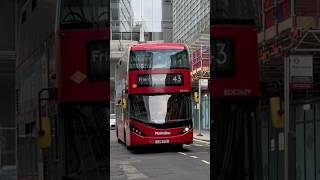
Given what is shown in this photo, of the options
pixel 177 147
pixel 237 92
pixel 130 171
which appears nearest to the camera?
pixel 237 92

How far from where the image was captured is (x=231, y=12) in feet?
12.3

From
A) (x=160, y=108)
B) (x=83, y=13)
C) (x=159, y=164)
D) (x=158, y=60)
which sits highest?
(x=158, y=60)

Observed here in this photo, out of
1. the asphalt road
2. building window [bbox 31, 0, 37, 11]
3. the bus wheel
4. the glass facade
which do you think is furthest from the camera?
the bus wheel

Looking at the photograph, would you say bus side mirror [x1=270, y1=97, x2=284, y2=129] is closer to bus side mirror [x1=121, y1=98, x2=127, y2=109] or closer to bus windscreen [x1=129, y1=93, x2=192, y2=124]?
bus windscreen [x1=129, y1=93, x2=192, y2=124]

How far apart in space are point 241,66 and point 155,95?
1598 cm

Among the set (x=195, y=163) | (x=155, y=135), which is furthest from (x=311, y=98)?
(x=155, y=135)

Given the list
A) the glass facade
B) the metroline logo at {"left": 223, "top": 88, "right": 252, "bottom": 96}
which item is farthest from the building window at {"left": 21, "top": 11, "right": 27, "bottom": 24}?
the glass facade

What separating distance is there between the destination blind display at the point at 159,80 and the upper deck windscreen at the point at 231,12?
1518 centimetres

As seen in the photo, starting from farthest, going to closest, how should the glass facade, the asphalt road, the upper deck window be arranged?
the upper deck window, the asphalt road, the glass facade

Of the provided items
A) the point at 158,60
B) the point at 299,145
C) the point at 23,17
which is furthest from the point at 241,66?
the point at 158,60

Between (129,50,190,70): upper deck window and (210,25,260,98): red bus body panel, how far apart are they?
13584 mm

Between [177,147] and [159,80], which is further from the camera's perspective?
[177,147]

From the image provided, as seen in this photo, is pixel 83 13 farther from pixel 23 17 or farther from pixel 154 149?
pixel 154 149

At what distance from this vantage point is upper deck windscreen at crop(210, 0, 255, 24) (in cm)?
373
